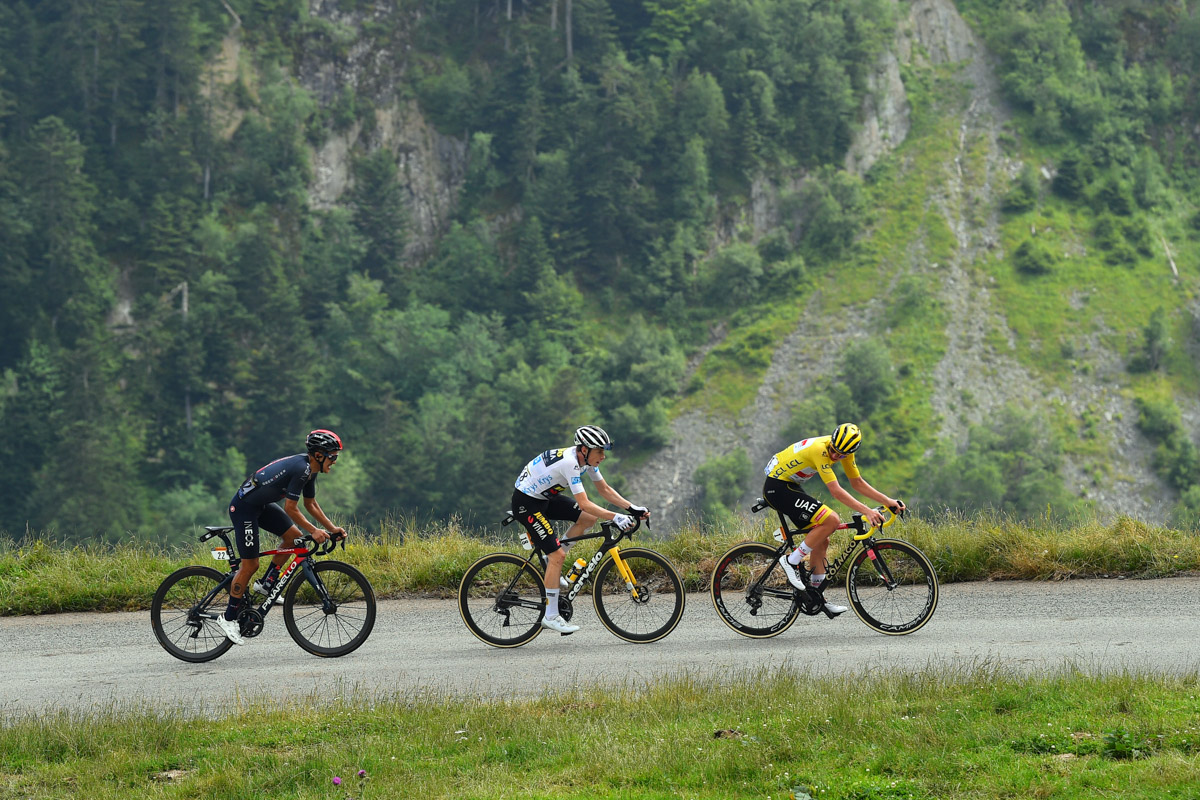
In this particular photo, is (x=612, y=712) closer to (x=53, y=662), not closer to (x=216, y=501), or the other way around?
(x=53, y=662)

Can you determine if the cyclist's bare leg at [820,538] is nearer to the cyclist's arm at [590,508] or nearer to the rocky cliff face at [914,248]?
the cyclist's arm at [590,508]

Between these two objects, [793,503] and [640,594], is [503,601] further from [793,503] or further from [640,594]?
[793,503]

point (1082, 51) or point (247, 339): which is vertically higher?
point (1082, 51)

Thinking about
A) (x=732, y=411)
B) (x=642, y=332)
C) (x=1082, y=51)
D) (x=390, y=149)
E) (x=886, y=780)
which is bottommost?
(x=886, y=780)

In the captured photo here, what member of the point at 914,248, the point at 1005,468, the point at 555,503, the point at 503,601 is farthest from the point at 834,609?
the point at 914,248

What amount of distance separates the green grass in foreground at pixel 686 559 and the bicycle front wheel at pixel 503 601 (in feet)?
7.07

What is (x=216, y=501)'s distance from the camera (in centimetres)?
9175

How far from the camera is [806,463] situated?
11875 mm

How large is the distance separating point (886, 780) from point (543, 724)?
8.48 feet

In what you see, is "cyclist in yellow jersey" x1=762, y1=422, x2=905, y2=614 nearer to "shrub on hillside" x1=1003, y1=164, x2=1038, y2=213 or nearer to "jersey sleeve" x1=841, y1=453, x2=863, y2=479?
"jersey sleeve" x1=841, y1=453, x2=863, y2=479

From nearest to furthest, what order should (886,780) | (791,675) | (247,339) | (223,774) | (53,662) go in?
1. (886,780)
2. (223,774)
3. (791,675)
4. (53,662)
5. (247,339)

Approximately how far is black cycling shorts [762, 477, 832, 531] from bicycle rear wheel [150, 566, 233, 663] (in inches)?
216

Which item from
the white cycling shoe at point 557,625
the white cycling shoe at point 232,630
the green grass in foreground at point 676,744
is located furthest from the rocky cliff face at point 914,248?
the green grass in foreground at point 676,744

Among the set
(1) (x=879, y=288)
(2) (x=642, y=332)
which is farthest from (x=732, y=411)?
(1) (x=879, y=288)
